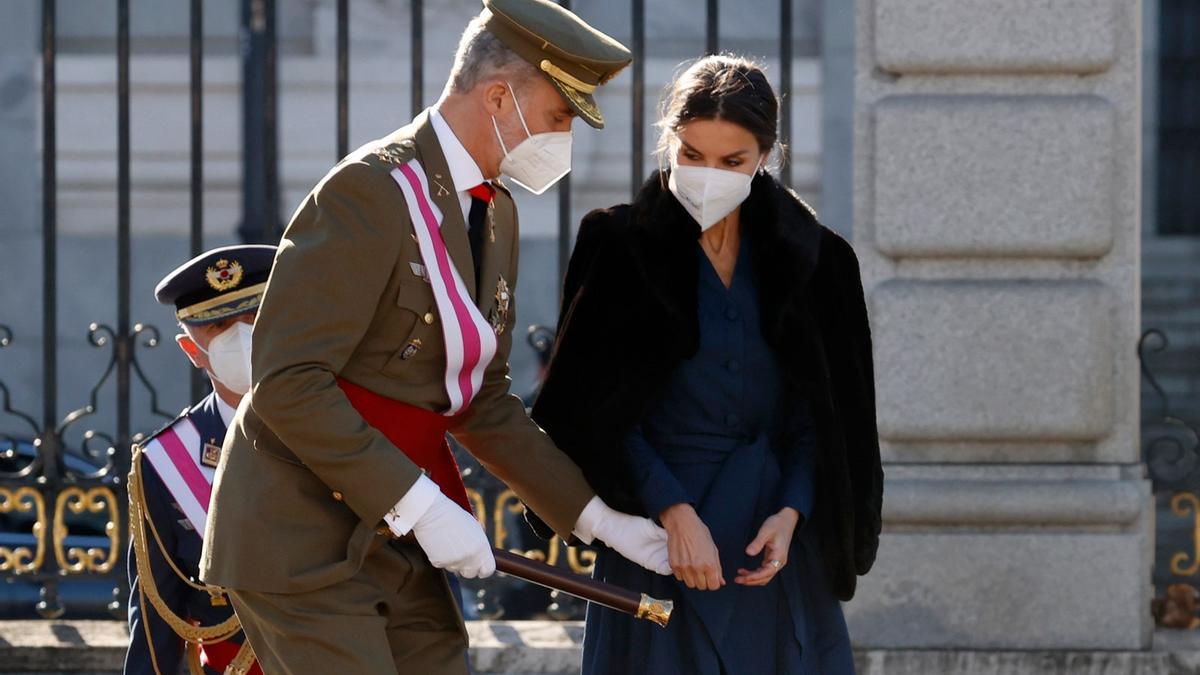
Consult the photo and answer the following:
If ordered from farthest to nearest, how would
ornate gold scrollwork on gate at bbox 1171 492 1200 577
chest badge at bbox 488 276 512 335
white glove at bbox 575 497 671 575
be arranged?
ornate gold scrollwork on gate at bbox 1171 492 1200 577 → white glove at bbox 575 497 671 575 → chest badge at bbox 488 276 512 335

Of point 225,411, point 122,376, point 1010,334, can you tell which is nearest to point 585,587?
point 225,411

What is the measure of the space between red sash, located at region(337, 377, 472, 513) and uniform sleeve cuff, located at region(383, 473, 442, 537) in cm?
12

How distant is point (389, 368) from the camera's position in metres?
3.32

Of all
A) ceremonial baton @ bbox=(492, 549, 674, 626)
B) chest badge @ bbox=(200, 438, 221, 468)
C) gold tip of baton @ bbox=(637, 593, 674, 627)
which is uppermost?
chest badge @ bbox=(200, 438, 221, 468)

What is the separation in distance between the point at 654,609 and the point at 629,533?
0.20m

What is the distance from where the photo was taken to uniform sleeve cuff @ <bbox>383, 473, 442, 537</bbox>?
3227 mm

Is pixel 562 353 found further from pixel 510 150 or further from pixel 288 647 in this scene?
pixel 288 647

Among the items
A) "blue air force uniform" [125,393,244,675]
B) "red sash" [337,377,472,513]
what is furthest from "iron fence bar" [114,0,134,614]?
"red sash" [337,377,472,513]

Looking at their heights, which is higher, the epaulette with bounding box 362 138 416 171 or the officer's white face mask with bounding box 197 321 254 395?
the epaulette with bounding box 362 138 416 171

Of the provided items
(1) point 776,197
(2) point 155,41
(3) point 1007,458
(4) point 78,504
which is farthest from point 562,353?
(2) point 155,41

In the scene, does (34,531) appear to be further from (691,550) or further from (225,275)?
(691,550)

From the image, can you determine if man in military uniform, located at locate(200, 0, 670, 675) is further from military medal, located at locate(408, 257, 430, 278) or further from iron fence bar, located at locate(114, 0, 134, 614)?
iron fence bar, located at locate(114, 0, 134, 614)

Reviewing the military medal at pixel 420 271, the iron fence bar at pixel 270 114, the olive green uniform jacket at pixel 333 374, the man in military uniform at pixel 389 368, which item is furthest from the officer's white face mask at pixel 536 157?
the iron fence bar at pixel 270 114

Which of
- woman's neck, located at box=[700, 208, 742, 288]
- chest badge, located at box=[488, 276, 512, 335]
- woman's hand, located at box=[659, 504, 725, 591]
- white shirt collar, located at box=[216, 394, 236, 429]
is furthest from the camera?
white shirt collar, located at box=[216, 394, 236, 429]
